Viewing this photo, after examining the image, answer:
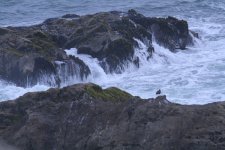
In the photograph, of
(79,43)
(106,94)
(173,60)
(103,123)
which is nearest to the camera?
(103,123)

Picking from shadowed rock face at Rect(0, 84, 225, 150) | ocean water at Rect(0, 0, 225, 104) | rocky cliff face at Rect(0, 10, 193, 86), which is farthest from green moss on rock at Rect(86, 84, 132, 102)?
rocky cliff face at Rect(0, 10, 193, 86)

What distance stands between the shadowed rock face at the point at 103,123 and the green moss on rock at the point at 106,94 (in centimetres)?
A: 5

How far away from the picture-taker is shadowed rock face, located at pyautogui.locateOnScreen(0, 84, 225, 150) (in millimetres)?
14125

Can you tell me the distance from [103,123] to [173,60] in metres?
19.3

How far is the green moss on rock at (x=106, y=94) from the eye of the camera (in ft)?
58.8

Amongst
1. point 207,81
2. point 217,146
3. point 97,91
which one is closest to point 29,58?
point 207,81

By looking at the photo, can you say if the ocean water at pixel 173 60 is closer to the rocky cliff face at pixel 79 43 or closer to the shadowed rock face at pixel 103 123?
the rocky cliff face at pixel 79 43

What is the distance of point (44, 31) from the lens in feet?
111

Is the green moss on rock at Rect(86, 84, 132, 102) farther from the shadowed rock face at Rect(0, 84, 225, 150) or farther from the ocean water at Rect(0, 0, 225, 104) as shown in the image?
the ocean water at Rect(0, 0, 225, 104)

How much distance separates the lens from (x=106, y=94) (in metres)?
18.6

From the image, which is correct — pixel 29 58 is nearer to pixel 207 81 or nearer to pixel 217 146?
pixel 207 81

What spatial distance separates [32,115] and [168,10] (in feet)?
107

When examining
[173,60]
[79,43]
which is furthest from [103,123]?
[173,60]

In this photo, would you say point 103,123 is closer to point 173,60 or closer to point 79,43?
point 79,43
